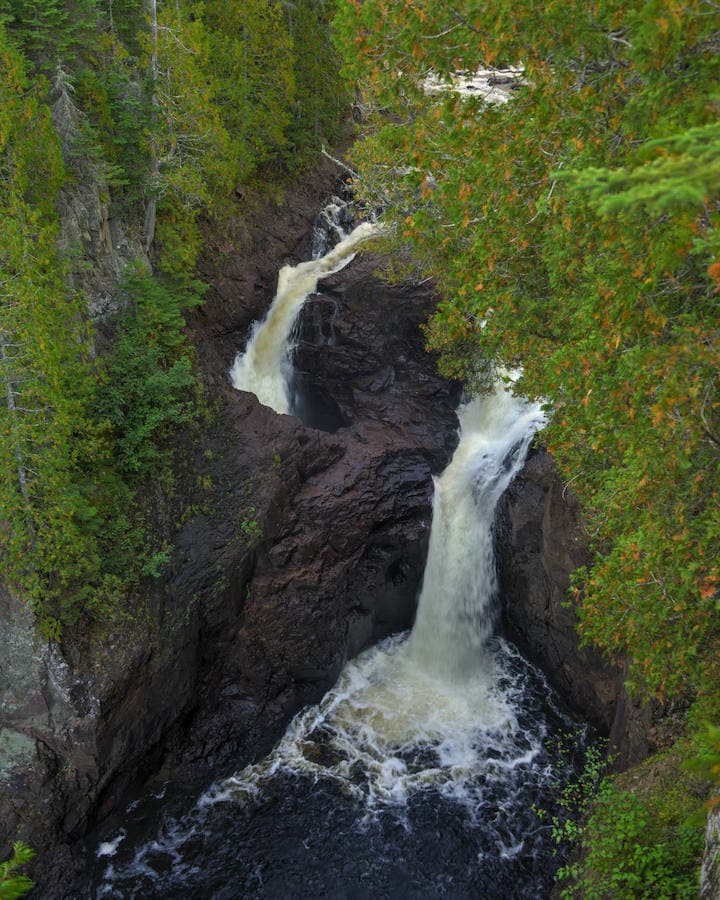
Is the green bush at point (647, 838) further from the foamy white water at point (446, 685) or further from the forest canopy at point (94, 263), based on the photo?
the forest canopy at point (94, 263)

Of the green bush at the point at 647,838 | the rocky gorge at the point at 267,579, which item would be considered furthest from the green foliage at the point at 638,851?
the rocky gorge at the point at 267,579

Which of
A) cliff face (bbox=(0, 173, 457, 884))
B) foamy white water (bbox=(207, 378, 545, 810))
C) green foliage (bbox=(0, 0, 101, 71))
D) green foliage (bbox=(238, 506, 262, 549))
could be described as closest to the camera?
cliff face (bbox=(0, 173, 457, 884))

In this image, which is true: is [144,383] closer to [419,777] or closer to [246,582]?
[246,582]

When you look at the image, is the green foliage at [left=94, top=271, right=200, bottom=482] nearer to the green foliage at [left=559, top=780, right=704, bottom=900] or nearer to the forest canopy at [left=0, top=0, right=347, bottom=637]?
the forest canopy at [left=0, top=0, right=347, bottom=637]

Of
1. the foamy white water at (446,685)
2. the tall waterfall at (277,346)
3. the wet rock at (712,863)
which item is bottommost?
the wet rock at (712,863)

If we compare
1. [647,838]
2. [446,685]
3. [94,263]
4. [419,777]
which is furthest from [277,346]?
[647,838]

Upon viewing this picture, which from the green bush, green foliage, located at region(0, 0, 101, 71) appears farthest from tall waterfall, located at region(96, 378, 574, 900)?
green foliage, located at region(0, 0, 101, 71)

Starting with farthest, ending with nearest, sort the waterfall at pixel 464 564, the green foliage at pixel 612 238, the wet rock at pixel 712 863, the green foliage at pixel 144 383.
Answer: the waterfall at pixel 464 564
the green foliage at pixel 144 383
the wet rock at pixel 712 863
the green foliage at pixel 612 238
